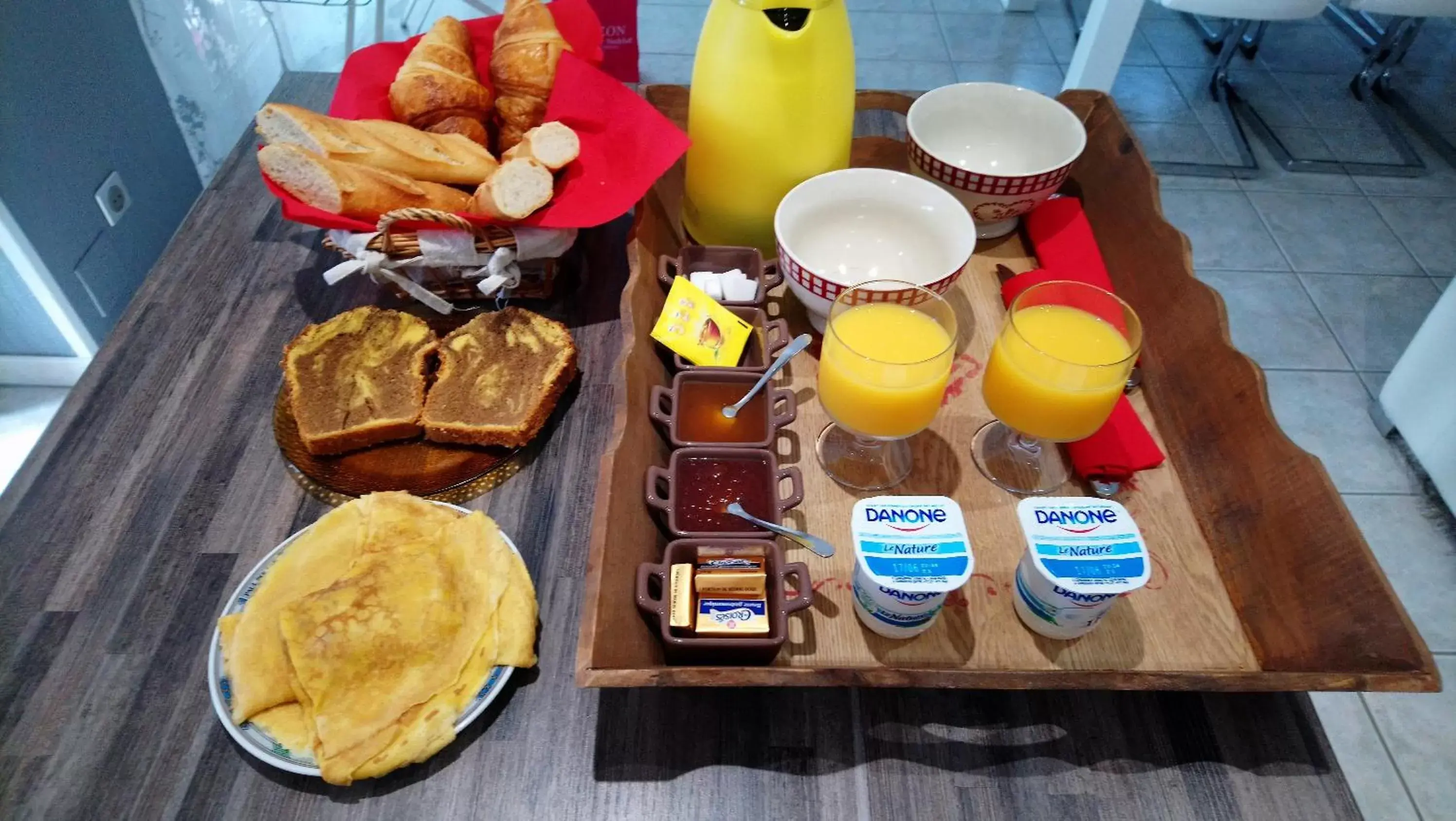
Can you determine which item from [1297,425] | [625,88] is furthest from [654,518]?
[1297,425]

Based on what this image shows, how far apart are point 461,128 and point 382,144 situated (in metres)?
0.15

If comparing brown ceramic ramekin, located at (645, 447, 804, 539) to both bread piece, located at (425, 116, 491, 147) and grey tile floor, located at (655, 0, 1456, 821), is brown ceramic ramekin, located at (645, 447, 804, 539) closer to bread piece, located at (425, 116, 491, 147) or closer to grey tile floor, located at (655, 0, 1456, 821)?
bread piece, located at (425, 116, 491, 147)

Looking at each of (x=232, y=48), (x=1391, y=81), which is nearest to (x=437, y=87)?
(x=232, y=48)

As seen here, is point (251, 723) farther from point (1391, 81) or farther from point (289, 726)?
point (1391, 81)

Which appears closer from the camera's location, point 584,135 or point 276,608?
point 276,608

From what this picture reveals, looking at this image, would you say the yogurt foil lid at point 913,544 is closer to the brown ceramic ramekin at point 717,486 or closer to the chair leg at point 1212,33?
the brown ceramic ramekin at point 717,486

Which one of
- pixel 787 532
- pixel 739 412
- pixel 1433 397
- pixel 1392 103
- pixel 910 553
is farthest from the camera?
pixel 1392 103

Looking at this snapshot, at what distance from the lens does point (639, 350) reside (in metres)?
0.99

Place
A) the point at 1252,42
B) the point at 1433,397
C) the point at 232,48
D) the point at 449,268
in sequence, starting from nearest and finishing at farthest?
the point at 449,268 → the point at 1433,397 → the point at 232,48 → the point at 1252,42

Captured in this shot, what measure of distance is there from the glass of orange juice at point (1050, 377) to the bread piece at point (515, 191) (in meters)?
0.62

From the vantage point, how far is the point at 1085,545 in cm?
73

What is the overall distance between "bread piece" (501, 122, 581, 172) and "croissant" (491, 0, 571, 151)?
175 millimetres

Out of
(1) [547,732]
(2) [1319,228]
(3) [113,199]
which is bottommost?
(2) [1319,228]

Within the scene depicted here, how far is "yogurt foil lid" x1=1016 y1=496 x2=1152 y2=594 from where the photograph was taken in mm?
710
